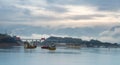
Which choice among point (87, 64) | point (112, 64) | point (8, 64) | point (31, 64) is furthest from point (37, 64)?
point (112, 64)

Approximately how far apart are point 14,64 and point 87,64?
14960 mm

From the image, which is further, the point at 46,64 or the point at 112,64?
the point at 112,64

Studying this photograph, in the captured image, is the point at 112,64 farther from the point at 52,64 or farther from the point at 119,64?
Answer: the point at 52,64

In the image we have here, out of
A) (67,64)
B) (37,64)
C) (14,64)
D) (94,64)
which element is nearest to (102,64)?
(94,64)

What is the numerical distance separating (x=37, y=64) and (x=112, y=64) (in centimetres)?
1691

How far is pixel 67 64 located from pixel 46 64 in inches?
164

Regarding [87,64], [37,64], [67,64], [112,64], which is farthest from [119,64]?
[37,64]

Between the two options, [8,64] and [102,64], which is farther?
[102,64]

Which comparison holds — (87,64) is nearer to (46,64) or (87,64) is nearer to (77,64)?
(77,64)

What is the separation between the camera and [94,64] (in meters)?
68.3

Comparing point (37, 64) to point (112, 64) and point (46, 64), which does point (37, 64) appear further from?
point (112, 64)

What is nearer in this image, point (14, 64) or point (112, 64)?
point (14, 64)

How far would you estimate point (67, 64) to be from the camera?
2574 inches

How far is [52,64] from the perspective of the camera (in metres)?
65.6
